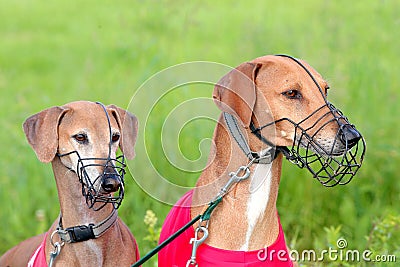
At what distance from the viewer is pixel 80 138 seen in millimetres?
3615

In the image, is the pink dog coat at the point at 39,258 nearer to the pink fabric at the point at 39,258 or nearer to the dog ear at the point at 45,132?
the pink fabric at the point at 39,258

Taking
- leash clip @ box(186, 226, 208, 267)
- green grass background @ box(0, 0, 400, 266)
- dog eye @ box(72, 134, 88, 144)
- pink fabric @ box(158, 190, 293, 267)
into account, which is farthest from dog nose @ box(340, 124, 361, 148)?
green grass background @ box(0, 0, 400, 266)

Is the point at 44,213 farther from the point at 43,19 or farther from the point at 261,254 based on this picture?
the point at 43,19

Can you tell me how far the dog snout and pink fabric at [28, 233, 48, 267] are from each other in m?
0.62

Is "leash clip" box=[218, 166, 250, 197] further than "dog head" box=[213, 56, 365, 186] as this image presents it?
Yes

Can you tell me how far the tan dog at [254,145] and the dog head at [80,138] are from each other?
1.71 feet

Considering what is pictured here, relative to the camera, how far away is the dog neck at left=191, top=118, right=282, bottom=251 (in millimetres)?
3684

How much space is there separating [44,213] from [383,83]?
3198 mm

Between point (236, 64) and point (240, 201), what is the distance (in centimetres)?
363

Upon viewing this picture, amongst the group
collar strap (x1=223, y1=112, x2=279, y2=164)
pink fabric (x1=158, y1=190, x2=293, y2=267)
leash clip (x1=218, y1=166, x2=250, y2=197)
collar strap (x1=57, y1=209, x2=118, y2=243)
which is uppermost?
collar strap (x1=223, y1=112, x2=279, y2=164)

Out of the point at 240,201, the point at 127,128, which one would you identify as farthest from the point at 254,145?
the point at 127,128

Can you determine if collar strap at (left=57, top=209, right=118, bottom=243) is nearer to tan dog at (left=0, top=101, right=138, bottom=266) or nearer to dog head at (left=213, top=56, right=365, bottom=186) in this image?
tan dog at (left=0, top=101, right=138, bottom=266)

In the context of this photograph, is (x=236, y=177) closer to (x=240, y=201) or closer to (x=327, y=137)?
(x=240, y=201)

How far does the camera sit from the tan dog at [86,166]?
3.56 metres
